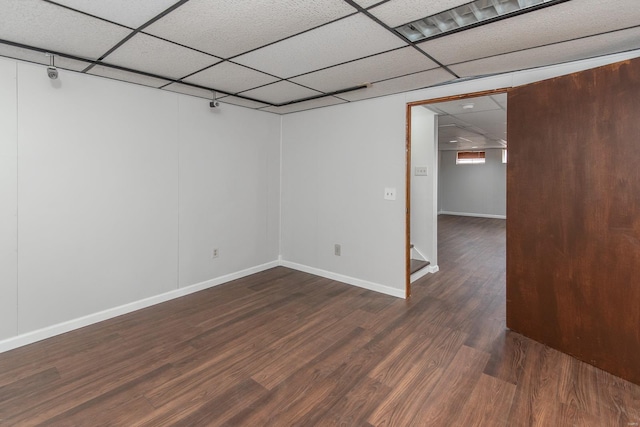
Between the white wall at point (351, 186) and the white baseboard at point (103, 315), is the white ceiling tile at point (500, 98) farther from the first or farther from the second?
the white baseboard at point (103, 315)

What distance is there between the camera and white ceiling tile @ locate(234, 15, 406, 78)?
2.07 meters

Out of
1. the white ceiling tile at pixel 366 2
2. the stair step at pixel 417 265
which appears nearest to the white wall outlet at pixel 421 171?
the stair step at pixel 417 265

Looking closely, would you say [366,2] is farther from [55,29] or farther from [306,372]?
[306,372]

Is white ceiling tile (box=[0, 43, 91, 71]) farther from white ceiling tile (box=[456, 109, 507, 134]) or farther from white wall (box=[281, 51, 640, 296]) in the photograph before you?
white ceiling tile (box=[456, 109, 507, 134])

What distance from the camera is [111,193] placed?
3.15 m

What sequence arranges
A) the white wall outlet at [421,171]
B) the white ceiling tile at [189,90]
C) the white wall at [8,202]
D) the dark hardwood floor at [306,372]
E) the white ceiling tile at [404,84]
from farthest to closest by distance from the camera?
the white wall outlet at [421,171], the white ceiling tile at [189,90], the white ceiling tile at [404,84], the white wall at [8,202], the dark hardwood floor at [306,372]

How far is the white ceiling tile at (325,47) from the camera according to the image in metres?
2.07

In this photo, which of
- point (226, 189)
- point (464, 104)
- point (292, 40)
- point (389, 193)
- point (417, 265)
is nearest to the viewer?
point (292, 40)

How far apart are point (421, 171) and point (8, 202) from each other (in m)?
4.75

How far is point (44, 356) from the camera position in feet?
8.18

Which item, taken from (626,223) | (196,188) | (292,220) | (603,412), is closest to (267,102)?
(196,188)

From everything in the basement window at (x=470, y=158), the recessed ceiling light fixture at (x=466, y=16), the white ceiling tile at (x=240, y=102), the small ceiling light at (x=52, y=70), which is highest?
the basement window at (x=470, y=158)

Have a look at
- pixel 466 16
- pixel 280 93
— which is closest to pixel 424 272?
pixel 280 93

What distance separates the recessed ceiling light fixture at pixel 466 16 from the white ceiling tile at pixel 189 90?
2.32 metres
